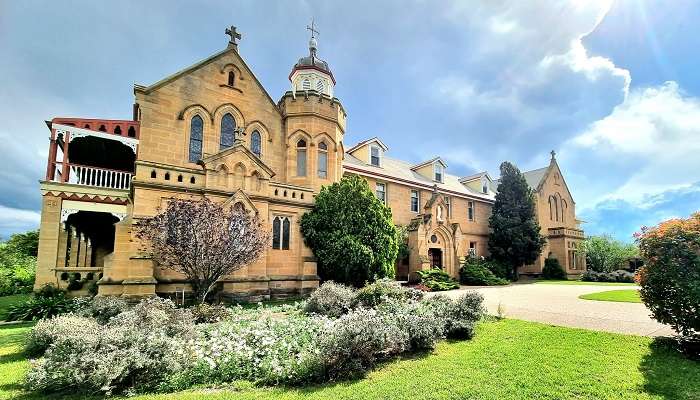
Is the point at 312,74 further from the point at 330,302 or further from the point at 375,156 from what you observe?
the point at 330,302

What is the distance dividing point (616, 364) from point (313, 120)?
1805 centimetres

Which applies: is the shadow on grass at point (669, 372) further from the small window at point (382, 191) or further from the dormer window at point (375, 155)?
the dormer window at point (375, 155)

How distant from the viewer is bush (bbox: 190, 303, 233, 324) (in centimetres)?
1069

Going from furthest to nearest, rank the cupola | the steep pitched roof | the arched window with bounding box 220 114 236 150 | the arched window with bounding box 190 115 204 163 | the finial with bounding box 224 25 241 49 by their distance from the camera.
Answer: the steep pitched roof → the cupola → the finial with bounding box 224 25 241 49 → the arched window with bounding box 220 114 236 150 → the arched window with bounding box 190 115 204 163

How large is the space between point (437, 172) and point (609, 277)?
64.3 feet

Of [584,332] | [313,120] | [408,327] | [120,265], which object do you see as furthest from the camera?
[313,120]

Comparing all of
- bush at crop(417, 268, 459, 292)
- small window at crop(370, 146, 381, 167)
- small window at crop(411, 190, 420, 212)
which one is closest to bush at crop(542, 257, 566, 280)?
small window at crop(411, 190, 420, 212)

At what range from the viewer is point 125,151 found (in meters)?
20.1

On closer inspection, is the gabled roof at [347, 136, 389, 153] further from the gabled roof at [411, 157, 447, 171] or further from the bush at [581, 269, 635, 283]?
the bush at [581, 269, 635, 283]

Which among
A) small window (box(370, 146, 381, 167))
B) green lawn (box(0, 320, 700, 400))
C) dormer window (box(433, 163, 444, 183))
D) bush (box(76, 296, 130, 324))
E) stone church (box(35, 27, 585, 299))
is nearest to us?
green lawn (box(0, 320, 700, 400))

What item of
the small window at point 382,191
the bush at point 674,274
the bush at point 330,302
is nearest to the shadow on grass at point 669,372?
the bush at point 674,274

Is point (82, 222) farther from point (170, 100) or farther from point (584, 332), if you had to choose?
point (584, 332)

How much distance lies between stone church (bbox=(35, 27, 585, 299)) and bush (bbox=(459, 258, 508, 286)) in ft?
14.7

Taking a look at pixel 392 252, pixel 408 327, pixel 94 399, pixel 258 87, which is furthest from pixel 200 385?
pixel 258 87
